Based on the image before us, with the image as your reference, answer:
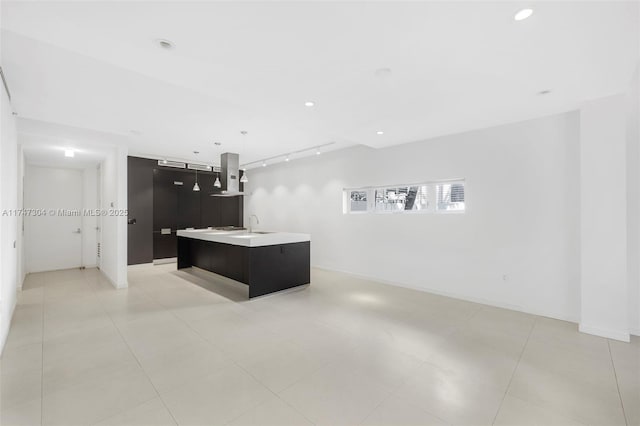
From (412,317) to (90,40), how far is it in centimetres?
430

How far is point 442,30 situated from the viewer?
1.90 metres

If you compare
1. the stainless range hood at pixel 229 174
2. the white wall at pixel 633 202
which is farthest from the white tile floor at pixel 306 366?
the stainless range hood at pixel 229 174

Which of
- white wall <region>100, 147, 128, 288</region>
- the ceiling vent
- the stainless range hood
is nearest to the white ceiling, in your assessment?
white wall <region>100, 147, 128, 288</region>

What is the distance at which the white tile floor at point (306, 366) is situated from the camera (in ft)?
6.00

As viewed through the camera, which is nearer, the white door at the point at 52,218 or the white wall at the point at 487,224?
the white wall at the point at 487,224

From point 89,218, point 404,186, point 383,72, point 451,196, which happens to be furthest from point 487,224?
point 89,218

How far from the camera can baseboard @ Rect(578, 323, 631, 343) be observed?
2.94 meters

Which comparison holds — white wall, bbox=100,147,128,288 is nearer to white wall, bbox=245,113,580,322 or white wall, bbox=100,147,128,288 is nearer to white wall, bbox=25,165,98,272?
white wall, bbox=25,165,98,272

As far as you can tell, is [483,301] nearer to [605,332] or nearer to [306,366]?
[605,332]

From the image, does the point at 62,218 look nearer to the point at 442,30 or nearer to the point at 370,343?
the point at 370,343

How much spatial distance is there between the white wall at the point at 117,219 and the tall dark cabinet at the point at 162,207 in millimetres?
1324

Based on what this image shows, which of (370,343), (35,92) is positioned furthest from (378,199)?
(35,92)

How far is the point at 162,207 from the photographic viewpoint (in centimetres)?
720

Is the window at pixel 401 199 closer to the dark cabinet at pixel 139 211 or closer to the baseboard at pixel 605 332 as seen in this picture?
the baseboard at pixel 605 332
